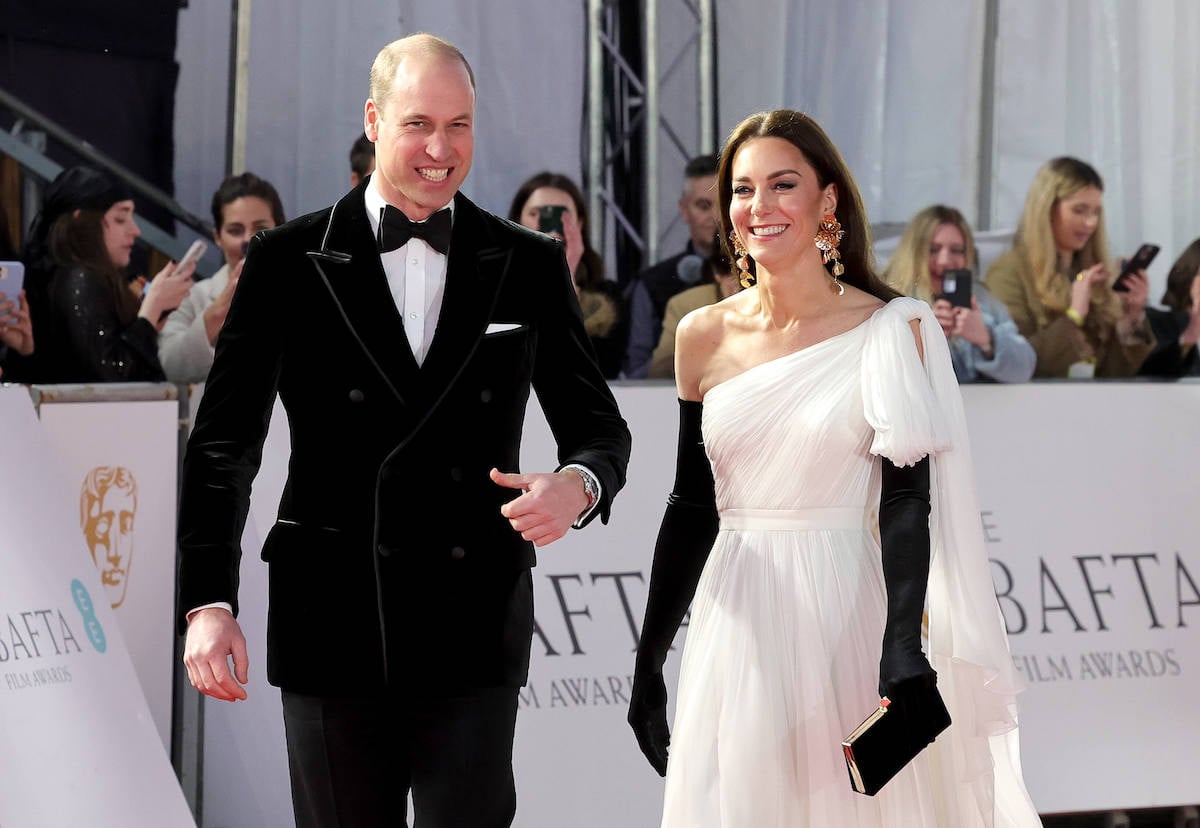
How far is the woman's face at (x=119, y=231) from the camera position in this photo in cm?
543

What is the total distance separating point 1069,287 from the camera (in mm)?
6699

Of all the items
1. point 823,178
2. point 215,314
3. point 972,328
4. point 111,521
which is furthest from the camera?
point 972,328

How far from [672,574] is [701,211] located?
3203mm

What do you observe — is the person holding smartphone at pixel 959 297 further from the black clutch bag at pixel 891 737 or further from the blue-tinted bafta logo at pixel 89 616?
the black clutch bag at pixel 891 737

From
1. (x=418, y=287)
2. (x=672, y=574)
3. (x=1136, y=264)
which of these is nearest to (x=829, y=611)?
(x=672, y=574)

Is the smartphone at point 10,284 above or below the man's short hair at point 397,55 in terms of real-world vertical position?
below

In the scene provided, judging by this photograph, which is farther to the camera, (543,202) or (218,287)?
(543,202)

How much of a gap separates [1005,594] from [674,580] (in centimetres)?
284

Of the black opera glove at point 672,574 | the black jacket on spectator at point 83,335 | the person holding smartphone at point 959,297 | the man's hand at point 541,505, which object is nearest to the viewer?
the man's hand at point 541,505

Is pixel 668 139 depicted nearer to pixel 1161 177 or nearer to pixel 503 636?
pixel 1161 177

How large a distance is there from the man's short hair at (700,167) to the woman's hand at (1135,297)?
6.32ft

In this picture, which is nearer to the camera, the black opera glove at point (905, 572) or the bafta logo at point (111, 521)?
the black opera glove at point (905, 572)

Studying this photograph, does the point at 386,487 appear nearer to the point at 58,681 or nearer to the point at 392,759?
the point at 392,759

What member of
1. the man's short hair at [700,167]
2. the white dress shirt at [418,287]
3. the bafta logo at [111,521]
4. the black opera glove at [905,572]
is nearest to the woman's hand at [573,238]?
the man's short hair at [700,167]
